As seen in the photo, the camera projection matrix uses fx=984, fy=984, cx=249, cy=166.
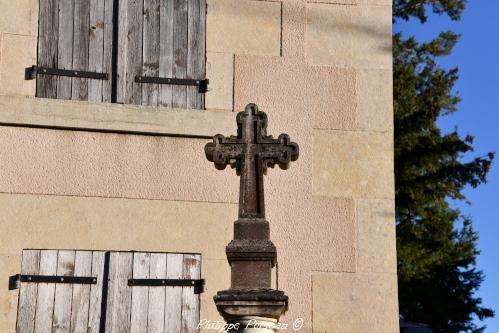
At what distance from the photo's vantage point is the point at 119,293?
24.0 feet

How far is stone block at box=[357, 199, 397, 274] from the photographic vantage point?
7730mm

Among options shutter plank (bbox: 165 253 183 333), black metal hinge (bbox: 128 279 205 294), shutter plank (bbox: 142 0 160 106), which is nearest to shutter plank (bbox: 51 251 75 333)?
black metal hinge (bbox: 128 279 205 294)

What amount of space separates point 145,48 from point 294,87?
1253 millimetres

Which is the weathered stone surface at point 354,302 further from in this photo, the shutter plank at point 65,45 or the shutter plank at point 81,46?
the shutter plank at point 65,45

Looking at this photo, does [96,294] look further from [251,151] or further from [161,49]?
[161,49]

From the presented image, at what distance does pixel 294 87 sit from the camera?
8062 millimetres

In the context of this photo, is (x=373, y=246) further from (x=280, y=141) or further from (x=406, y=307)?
(x=406, y=307)

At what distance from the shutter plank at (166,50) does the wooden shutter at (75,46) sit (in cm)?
41

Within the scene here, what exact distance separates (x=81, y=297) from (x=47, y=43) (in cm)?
204

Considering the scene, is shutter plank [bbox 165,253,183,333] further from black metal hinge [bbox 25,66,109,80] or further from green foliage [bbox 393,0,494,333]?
green foliage [bbox 393,0,494,333]

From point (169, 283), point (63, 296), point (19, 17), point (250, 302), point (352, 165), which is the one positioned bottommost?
point (250, 302)

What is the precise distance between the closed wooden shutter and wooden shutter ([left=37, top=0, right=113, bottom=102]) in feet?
4.30

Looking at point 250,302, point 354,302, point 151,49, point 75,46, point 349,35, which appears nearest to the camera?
point 250,302

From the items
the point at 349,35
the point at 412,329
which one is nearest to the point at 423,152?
the point at 412,329
